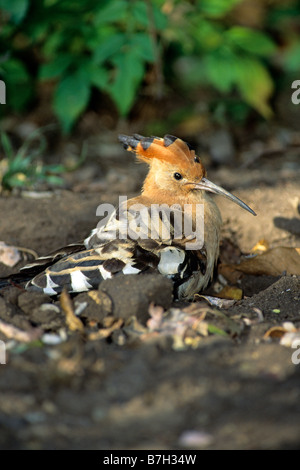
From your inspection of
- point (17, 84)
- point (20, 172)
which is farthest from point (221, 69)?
point (20, 172)

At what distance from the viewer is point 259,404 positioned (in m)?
2.20

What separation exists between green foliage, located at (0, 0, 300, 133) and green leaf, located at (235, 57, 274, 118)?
0.01 m

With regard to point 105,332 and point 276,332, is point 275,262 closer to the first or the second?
point 276,332

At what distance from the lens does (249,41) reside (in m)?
6.06

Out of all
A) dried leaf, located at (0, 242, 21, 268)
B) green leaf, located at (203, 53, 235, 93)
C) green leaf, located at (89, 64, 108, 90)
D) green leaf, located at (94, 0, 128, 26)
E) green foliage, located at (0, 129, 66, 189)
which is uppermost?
green leaf, located at (94, 0, 128, 26)

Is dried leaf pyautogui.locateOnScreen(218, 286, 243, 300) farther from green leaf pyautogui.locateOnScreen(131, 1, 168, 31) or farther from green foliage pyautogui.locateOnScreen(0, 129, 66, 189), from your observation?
green leaf pyautogui.locateOnScreen(131, 1, 168, 31)

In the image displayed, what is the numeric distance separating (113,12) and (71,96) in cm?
86

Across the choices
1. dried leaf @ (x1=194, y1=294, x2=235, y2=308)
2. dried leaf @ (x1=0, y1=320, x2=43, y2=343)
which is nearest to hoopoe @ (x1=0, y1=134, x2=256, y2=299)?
dried leaf @ (x1=194, y1=294, x2=235, y2=308)

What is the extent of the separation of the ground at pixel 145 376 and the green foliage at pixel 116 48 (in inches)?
110

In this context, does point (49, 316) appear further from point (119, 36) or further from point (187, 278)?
point (119, 36)

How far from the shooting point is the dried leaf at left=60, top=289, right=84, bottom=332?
2.93 meters

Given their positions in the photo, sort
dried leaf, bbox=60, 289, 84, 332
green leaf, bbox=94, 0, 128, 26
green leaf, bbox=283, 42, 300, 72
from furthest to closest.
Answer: green leaf, bbox=283, 42, 300, 72
green leaf, bbox=94, 0, 128, 26
dried leaf, bbox=60, 289, 84, 332

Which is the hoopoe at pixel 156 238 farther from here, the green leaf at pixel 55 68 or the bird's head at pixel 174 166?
the green leaf at pixel 55 68

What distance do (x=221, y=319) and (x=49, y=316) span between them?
0.84 meters
